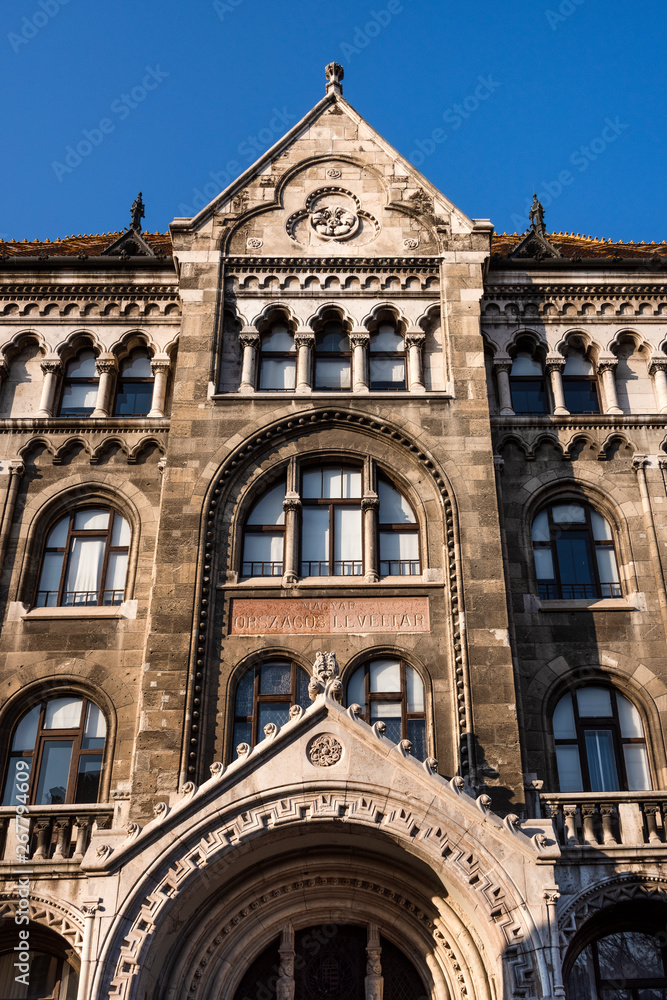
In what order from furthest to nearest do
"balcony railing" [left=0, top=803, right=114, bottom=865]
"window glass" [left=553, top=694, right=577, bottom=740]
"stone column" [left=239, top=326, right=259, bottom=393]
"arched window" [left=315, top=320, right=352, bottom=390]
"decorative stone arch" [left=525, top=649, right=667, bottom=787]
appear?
"arched window" [left=315, top=320, right=352, bottom=390]
"stone column" [left=239, top=326, right=259, bottom=393]
"window glass" [left=553, top=694, right=577, bottom=740]
"decorative stone arch" [left=525, top=649, right=667, bottom=787]
"balcony railing" [left=0, top=803, right=114, bottom=865]

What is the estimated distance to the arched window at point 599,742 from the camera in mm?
19109

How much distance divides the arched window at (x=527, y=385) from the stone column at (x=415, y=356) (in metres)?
2.42

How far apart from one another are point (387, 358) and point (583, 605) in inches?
272

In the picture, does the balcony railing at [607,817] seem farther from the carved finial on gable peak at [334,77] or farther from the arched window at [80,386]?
the carved finial on gable peak at [334,77]

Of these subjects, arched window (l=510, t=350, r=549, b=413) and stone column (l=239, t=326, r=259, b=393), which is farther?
arched window (l=510, t=350, r=549, b=413)

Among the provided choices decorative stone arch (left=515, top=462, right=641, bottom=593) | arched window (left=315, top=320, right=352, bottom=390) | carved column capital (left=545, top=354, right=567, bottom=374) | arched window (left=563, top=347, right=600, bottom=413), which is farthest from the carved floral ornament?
decorative stone arch (left=515, top=462, right=641, bottom=593)

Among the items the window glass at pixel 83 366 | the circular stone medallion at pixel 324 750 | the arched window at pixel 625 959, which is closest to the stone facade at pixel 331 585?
the circular stone medallion at pixel 324 750

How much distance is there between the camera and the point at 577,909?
54.5 feet

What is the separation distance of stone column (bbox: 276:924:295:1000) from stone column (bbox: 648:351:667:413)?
13.4m

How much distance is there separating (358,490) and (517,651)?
14.9 feet

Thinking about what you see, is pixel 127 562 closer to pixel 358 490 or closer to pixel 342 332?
pixel 358 490

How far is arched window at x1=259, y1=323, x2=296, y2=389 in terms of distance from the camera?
22.9m

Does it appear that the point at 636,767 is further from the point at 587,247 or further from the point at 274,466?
the point at 587,247

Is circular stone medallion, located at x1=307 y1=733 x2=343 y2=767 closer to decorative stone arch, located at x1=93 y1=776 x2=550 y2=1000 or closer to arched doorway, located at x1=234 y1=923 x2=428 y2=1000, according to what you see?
decorative stone arch, located at x1=93 y1=776 x2=550 y2=1000
